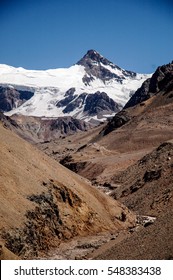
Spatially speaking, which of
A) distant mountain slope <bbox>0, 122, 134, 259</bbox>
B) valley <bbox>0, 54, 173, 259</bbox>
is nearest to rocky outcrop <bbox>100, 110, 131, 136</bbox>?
valley <bbox>0, 54, 173, 259</bbox>

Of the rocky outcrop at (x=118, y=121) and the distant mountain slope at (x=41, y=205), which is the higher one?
the rocky outcrop at (x=118, y=121)

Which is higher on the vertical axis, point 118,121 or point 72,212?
point 118,121

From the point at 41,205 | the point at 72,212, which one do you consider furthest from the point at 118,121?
the point at 41,205

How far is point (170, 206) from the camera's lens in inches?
1676

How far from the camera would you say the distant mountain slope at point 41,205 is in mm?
27641

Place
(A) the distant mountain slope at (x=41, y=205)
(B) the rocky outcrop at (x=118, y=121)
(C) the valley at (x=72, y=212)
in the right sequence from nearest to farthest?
(C) the valley at (x=72, y=212)
(A) the distant mountain slope at (x=41, y=205)
(B) the rocky outcrop at (x=118, y=121)

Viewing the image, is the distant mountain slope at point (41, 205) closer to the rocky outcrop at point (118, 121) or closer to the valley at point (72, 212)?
the valley at point (72, 212)

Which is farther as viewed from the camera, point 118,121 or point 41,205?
point 118,121

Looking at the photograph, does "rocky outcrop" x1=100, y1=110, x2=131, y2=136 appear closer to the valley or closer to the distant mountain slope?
the valley

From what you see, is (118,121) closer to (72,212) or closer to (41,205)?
(72,212)

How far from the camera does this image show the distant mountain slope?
90.7ft

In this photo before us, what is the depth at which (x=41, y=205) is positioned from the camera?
30.8 m

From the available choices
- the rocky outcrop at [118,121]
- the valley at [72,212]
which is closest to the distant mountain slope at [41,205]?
the valley at [72,212]

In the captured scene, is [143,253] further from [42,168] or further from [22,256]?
[42,168]
